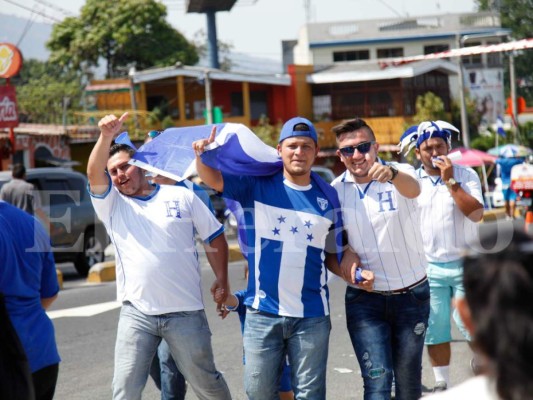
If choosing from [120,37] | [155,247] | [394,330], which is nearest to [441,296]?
[394,330]

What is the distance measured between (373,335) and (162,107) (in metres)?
41.3

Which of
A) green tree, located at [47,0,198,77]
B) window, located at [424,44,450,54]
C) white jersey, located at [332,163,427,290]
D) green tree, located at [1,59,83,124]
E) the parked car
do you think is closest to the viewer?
white jersey, located at [332,163,427,290]

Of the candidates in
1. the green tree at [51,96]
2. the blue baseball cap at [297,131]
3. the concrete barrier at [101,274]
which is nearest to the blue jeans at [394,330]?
the blue baseball cap at [297,131]

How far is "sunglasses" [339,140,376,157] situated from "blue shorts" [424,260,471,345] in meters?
1.61

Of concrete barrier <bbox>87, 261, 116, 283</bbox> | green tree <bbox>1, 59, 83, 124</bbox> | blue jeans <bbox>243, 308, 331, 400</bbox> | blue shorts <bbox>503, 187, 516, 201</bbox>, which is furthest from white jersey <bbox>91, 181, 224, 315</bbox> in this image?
green tree <bbox>1, 59, 83, 124</bbox>

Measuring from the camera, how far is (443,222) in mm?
7027

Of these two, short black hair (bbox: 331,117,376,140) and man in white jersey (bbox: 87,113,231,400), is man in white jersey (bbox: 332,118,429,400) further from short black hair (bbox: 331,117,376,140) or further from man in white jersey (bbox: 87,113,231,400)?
man in white jersey (bbox: 87,113,231,400)

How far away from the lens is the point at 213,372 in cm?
577

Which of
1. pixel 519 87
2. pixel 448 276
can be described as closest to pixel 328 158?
pixel 519 87

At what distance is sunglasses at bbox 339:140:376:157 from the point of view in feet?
18.9

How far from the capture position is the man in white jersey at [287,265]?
5.37 meters

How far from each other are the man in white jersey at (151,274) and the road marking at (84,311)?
19.8 feet

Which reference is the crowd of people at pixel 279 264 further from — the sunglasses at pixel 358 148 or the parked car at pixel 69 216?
the parked car at pixel 69 216

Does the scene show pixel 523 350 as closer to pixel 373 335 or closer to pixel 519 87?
pixel 373 335
